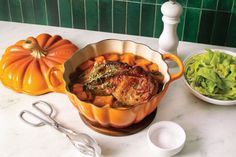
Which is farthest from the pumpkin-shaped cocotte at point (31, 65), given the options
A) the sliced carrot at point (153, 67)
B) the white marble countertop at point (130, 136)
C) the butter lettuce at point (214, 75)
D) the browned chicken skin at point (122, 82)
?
the butter lettuce at point (214, 75)

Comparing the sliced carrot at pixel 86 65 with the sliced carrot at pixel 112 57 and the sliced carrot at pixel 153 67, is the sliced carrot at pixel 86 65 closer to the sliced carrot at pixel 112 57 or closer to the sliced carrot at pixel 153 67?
the sliced carrot at pixel 112 57

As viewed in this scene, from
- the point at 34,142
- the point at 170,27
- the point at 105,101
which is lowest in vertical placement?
the point at 34,142

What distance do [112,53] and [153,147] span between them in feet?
1.06

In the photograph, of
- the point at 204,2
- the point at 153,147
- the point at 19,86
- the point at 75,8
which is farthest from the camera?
the point at 75,8

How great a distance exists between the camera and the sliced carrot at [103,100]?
956 millimetres

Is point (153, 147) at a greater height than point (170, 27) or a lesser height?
lesser

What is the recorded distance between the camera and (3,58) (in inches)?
46.0

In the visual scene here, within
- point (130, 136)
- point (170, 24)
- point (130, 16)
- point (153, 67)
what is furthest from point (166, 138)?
point (130, 16)

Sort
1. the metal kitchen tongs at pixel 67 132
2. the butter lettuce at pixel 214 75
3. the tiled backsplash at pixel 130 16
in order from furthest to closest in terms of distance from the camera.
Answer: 1. the tiled backsplash at pixel 130 16
2. the butter lettuce at pixel 214 75
3. the metal kitchen tongs at pixel 67 132

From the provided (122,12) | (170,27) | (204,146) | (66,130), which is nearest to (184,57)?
(170,27)

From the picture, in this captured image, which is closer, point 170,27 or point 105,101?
point 105,101

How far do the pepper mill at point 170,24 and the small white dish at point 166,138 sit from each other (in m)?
0.29

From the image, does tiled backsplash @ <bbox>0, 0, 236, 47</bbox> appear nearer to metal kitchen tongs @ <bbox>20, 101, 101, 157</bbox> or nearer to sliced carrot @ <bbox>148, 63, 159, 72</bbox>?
sliced carrot @ <bbox>148, 63, 159, 72</bbox>

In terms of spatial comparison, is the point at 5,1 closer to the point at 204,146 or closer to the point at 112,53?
the point at 112,53
